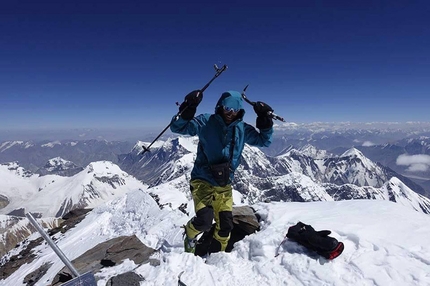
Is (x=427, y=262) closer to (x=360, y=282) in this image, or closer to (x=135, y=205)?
(x=360, y=282)

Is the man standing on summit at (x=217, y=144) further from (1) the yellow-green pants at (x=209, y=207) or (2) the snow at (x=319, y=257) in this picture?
(2) the snow at (x=319, y=257)

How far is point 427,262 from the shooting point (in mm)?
6430

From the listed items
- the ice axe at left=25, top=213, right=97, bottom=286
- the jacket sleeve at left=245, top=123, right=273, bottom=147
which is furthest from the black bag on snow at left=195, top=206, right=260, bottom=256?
the ice axe at left=25, top=213, right=97, bottom=286

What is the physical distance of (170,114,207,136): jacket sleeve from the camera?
23.8ft

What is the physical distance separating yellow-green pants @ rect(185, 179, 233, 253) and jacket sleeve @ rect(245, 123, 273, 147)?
1.74m

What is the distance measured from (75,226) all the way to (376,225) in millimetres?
26434

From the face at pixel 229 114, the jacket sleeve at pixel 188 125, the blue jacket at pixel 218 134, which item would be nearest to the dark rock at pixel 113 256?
the blue jacket at pixel 218 134

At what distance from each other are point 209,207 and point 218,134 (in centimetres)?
257

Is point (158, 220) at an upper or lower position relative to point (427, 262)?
lower

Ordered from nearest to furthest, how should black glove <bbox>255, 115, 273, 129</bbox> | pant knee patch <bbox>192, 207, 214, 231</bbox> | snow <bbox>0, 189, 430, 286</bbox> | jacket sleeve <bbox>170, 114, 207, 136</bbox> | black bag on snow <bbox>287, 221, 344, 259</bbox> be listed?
snow <bbox>0, 189, 430, 286</bbox> → black bag on snow <bbox>287, 221, 344, 259</bbox> → jacket sleeve <bbox>170, 114, 207, 136</bbox> → black glove <bbox>255, 115, 273, 129</bbox> → pant knee patch <bbox>192, 207, 214, 231</bbox>

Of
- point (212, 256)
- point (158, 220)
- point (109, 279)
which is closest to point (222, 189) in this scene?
point (212, 256)

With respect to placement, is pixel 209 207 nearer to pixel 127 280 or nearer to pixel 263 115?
pixel 127 280

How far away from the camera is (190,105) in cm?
730

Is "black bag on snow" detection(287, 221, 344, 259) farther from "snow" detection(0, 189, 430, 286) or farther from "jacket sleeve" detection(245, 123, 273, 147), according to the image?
"jacket sleeve" detection(245, 123, 273, 147)
